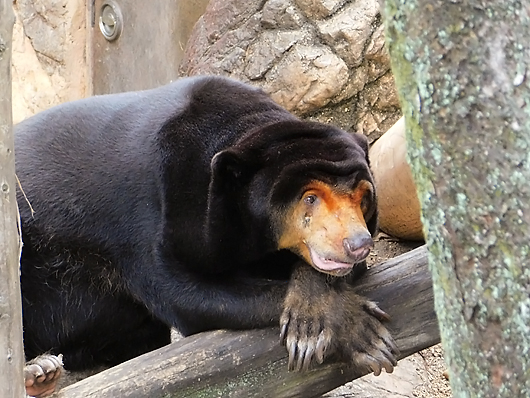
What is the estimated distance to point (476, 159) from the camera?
1.40 meters

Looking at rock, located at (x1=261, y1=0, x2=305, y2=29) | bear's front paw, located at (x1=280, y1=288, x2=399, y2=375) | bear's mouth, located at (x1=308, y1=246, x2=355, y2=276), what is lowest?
bear's front paw, located at (x1=280, y1=288, x2=399, y2=375)

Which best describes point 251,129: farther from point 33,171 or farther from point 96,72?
point 96,72

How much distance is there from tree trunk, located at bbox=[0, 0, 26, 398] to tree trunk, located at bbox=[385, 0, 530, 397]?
0.98 meters

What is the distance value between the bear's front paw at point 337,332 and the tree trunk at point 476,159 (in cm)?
130

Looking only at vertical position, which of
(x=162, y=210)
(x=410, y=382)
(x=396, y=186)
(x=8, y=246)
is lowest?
(x=410, y=382)

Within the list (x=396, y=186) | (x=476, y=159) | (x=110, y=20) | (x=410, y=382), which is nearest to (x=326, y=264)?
(x=476, y=159)

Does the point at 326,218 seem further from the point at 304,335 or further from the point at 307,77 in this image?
the point at 307,77

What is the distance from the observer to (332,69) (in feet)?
18.9

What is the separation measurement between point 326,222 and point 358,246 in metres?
0.20

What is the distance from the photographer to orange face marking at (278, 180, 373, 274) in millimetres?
2816

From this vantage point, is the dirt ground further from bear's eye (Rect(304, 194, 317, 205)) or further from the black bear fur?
bear's eye (Rect(304, 194, 317, 205))

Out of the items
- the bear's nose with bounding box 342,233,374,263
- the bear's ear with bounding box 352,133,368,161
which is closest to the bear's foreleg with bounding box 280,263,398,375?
the bear's nose with bounding box 342,233,374,263

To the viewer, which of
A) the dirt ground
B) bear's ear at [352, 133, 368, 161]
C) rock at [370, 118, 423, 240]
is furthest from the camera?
rock at [370, 118, 423, 240]

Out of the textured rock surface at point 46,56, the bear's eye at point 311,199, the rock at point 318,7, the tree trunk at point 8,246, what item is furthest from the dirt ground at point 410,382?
the textured rock surface at point 46,56
